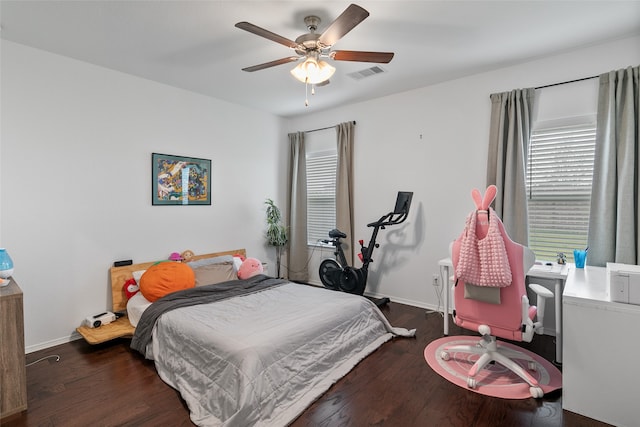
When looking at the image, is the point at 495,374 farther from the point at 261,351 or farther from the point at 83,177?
the point at 83,177

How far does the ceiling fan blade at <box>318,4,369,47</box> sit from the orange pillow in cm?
260

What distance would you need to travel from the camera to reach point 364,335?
114 inches

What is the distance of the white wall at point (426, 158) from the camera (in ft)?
11.3

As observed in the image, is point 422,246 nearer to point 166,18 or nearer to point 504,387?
point 504,387

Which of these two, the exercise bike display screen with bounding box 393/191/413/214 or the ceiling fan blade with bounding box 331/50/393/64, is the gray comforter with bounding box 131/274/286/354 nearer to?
the exercise bike display screen with bounding box 393/191/413/214

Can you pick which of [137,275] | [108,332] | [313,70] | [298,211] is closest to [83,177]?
[137,275]

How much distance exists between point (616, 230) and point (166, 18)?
4181 millimetres

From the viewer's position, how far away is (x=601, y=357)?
77.4 inches

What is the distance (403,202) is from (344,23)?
2.33 m

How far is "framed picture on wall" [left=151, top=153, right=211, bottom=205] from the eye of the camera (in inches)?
151

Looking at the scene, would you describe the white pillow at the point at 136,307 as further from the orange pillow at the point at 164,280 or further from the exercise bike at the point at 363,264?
the exercise bike at the point at 363,264

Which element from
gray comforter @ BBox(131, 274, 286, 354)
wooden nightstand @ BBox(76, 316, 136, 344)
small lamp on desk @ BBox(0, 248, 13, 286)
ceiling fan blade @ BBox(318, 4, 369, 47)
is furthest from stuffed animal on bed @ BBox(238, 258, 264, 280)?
ceiling fan blade @ BBox(318, 4, 369, 47)

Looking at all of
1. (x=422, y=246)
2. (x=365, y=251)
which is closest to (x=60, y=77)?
(x=365, y=251)

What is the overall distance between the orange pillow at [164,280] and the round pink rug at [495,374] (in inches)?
97.3
